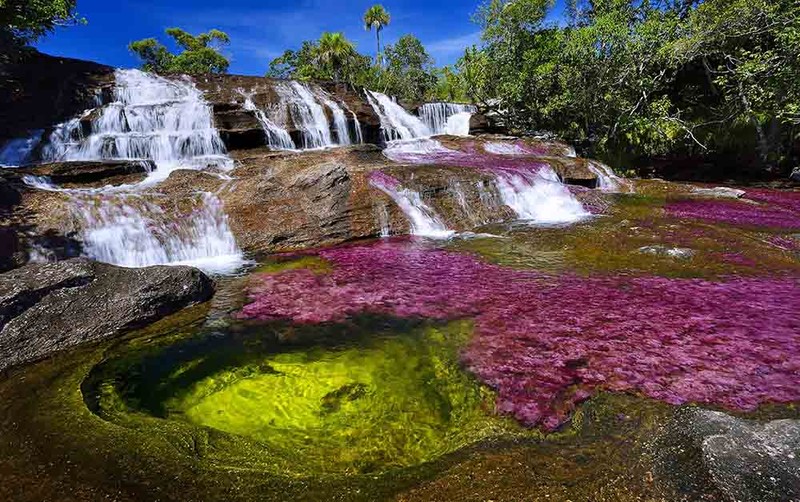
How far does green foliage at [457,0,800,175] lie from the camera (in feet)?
70.8

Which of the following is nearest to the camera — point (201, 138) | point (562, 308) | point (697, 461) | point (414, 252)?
point (697, 461)

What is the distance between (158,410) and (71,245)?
322 inches

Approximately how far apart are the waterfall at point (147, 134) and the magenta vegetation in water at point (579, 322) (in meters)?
11.7

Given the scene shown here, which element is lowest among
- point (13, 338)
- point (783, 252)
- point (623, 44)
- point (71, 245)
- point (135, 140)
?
point (783, 252)

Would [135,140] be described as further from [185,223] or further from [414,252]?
[414,252]

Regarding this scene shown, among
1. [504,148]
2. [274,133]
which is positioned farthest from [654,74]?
[274,133]

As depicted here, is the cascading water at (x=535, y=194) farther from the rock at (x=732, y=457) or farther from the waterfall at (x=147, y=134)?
the rock at (x=732, y=457)

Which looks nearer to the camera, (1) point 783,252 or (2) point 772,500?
(2) point 772,500

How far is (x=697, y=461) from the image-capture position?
3.70 metres

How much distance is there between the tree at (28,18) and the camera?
17406 mm

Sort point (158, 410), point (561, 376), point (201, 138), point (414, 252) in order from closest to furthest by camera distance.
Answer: point (158, 410) < point (561, 376) < point (414, 252) < point (201, 138)

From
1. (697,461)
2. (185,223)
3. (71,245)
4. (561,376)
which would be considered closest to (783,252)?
(561,376)

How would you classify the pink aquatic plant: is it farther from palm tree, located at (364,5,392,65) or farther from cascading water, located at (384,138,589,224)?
palm tree, located at (364,5,392,65)

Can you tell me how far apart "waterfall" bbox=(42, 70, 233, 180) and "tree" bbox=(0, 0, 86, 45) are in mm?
3764
